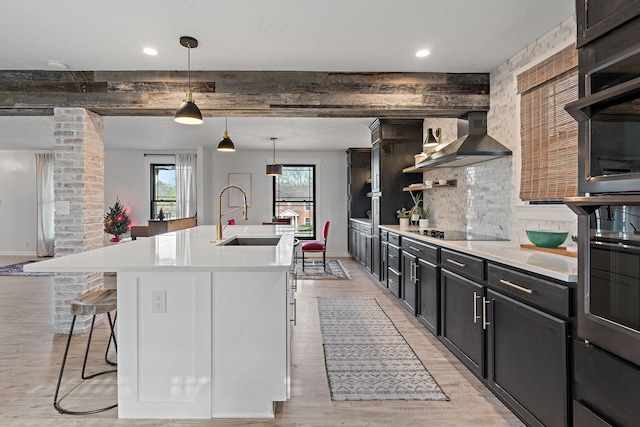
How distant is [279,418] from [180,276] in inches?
40.0

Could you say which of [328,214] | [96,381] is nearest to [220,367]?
[96,381]

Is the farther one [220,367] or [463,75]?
[463,75]

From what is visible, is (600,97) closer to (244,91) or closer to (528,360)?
(528,360)

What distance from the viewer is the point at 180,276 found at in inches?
80.4

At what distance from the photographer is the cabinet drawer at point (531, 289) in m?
1.70

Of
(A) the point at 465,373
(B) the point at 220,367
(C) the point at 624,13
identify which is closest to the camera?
(C) the point at 624,13

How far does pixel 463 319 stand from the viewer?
8.82 feet

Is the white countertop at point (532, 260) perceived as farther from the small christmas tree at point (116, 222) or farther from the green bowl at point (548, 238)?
the small christmas tree at point (116, 222)

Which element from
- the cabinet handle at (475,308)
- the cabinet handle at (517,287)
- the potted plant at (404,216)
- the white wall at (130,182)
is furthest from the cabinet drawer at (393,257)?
the white wall at (130,182)

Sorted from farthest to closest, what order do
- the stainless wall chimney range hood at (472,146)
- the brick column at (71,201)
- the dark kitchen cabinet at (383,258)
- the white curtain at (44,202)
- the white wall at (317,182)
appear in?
the white wall at (317,182), the white curtain at (44,202), the dark kitchen cabinet at (383,258), the brick column at (71,201), the stainless wall chimney range hood at (472,146)

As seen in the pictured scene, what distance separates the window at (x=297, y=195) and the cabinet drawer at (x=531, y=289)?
21.9ft

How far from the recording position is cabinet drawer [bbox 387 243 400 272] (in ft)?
14.5

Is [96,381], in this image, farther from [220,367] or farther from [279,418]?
[279,418]

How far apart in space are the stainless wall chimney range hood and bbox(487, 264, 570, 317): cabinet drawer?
1433 millimetres
